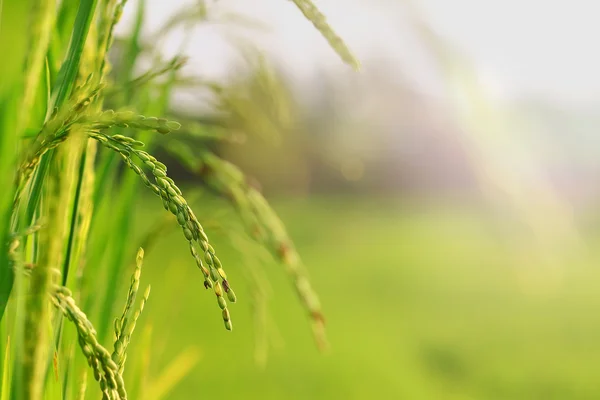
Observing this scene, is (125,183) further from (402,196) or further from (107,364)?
(402,196)

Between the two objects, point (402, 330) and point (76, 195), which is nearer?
point (76, 195)

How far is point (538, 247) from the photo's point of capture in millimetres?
294

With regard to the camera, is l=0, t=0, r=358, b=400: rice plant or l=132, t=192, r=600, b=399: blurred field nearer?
l=0, t=0, r=358, b=400: rice plant

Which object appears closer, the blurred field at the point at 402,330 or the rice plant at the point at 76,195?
the rice plant at the point at 76,195

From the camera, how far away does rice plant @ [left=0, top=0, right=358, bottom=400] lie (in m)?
0.28

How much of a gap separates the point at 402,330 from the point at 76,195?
3.45 meters

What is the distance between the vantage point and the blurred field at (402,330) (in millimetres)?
2596

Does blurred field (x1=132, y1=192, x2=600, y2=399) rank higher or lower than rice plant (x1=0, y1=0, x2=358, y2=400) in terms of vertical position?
lower

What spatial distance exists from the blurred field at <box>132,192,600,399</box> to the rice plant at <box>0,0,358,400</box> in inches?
7.7

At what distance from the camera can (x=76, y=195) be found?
0.47 meters

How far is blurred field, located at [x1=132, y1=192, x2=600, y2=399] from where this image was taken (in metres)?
2.60

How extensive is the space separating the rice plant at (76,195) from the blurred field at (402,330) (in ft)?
0.65

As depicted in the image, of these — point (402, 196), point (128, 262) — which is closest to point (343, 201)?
point (402, 196)

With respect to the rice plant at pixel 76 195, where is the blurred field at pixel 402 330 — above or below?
below
